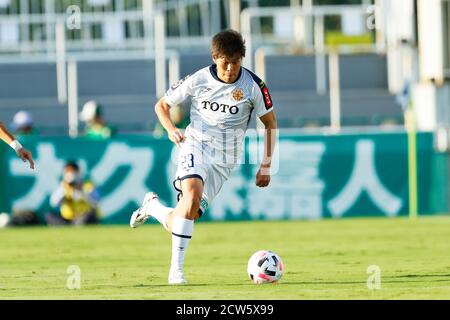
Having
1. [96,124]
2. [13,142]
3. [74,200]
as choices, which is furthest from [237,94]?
[96,124]

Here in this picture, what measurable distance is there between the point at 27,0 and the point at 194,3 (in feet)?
13.6

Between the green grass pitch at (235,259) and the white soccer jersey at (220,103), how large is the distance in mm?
1452

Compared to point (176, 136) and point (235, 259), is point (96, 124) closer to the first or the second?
point (235, 259)

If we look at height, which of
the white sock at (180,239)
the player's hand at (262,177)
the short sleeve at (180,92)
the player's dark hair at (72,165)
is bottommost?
the white sock at (180,239)

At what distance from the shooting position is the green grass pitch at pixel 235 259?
12.0m

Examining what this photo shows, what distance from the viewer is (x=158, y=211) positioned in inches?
548

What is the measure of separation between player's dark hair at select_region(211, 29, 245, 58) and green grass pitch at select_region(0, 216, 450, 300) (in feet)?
7.32

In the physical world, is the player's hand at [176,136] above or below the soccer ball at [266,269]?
above

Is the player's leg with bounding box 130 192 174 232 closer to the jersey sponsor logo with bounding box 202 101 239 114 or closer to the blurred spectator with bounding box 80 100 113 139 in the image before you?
the jersey sponsor logo with bounding box 202 101 239 114

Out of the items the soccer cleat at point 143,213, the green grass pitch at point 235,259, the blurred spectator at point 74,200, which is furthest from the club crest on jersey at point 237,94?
the blurred spectator at point 74,200

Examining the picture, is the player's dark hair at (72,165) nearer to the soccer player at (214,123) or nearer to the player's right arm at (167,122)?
the soccer player at (214,123)

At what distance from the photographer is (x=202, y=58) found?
32219 millimetres
